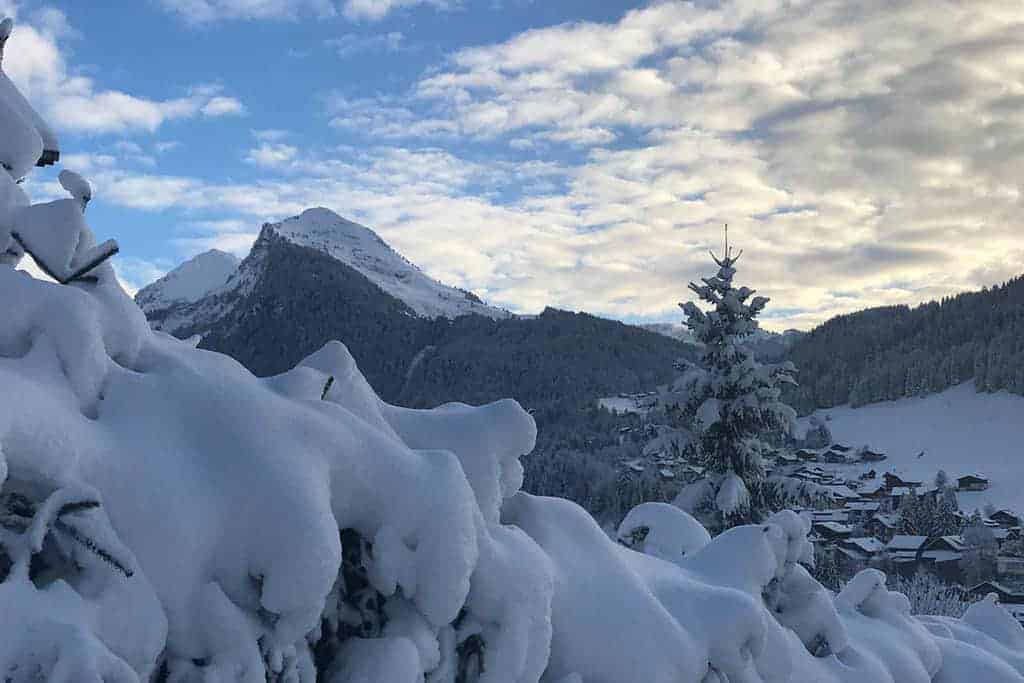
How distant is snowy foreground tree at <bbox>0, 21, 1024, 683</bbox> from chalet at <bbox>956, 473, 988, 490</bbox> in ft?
299

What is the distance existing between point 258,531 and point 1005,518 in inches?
3040

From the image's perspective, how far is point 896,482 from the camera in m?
84.4

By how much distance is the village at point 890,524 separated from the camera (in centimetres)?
1789

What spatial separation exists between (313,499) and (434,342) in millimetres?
173596

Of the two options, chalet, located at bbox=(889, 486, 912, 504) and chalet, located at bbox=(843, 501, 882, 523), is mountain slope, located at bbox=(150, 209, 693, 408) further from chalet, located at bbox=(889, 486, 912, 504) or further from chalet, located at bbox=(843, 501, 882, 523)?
chalet, located at bbox=(843, 501, 882, 523)

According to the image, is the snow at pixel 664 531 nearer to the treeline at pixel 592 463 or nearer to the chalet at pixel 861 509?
the treeline at pixel 592 463

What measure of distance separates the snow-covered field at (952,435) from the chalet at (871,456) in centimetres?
143

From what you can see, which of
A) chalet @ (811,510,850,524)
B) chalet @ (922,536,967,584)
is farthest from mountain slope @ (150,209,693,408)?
chalet @ (922,536,967,584)

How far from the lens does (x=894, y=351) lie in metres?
148

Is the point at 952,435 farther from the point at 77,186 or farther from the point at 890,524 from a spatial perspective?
the point at 77,186

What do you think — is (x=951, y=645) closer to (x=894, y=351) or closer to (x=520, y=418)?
(x=520, y=418)

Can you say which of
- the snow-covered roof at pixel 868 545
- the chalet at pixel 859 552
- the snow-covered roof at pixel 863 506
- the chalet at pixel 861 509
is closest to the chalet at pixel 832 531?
the chalet at pixel 859 552

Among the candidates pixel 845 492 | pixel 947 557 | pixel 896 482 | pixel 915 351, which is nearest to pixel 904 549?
pixel 947 557

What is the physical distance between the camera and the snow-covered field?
87625mm
